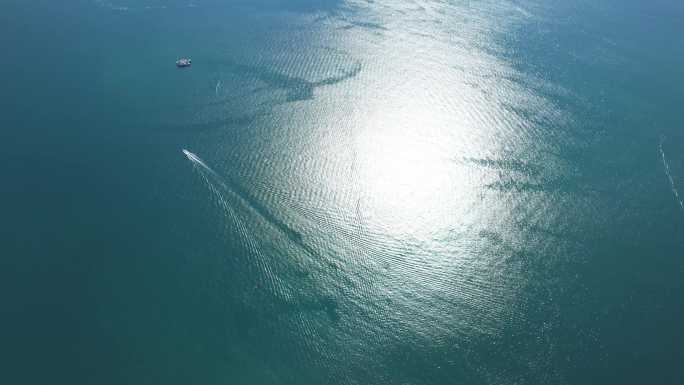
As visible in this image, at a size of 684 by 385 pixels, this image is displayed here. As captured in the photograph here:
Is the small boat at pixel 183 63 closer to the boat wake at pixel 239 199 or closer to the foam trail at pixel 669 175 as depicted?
the boat wake at pixel 239 199

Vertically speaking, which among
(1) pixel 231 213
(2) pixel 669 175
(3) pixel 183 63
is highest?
(3) pixel 183 63

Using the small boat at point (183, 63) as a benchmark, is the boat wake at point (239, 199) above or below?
below

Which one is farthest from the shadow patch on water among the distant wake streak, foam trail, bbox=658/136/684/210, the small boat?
foam trail, bbox=658/136/684/210

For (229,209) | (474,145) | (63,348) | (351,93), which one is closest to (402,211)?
(474,145)

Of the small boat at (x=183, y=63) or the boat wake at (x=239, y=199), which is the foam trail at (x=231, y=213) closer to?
the boat wake at (x=239, y=199)

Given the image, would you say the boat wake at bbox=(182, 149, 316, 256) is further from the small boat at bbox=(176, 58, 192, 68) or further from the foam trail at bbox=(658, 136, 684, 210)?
the foam trail at bbox=(658, 136, 684, 210)

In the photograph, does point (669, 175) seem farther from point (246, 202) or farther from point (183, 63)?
point (183, 63)

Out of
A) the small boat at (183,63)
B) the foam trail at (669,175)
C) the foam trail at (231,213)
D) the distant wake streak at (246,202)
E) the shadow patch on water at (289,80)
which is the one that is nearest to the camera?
the foam trail at (231,213)

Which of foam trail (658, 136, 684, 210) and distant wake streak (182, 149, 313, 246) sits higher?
foam trail (658, 136, 684, 210)

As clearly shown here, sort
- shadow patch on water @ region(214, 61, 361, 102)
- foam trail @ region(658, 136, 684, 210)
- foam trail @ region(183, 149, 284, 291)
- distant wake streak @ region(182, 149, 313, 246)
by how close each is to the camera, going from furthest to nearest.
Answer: shadow patch on water @ region(214, 61, 361, 102)
foam trail @ region(658, 136, 684, 210)
distant wake streak @ region(182, 149, 313, 246)
foam trail @ region(183, 149, 284, 291)

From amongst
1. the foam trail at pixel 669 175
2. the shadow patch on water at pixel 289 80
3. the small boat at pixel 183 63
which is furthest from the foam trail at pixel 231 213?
the foam trail at pixel 669 175

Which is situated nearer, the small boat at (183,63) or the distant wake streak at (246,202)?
the distant wake streak at (246,202)

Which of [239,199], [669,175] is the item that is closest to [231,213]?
[239,199]

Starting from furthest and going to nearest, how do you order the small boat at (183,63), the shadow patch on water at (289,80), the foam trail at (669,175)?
the small boat at (183,63) < the shadow patch on water at (289,80) < the foam trail at (669,175)
